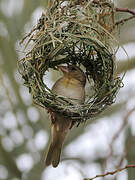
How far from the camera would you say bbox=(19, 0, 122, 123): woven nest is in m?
2.90

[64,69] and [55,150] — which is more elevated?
[64,69]

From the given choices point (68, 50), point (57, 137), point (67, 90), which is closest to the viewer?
point (68, 50)

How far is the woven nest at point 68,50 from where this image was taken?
290cm

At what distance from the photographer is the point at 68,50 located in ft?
10.2

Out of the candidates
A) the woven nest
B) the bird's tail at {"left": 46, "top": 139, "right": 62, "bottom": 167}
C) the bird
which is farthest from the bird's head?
the bird's tail at {"left": 46, "top": 139, "right": 62, "bottom": 167}

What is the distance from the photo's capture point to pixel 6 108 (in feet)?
17.1

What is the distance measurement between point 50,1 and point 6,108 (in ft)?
7.47

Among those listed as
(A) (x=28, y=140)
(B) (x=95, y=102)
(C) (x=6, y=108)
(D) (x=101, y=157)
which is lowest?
(D) (x=101, y=157)

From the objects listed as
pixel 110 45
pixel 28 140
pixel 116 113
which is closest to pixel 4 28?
pixel 28 140

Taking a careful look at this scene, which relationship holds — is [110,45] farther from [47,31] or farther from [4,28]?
[4,28]

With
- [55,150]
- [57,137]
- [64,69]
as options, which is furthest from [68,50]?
[55,150]

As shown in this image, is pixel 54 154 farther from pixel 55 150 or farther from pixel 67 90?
pixel 67 90

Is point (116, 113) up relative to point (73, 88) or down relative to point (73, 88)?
down

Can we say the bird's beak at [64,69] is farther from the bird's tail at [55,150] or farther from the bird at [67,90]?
the bird's tail at [55,150]
